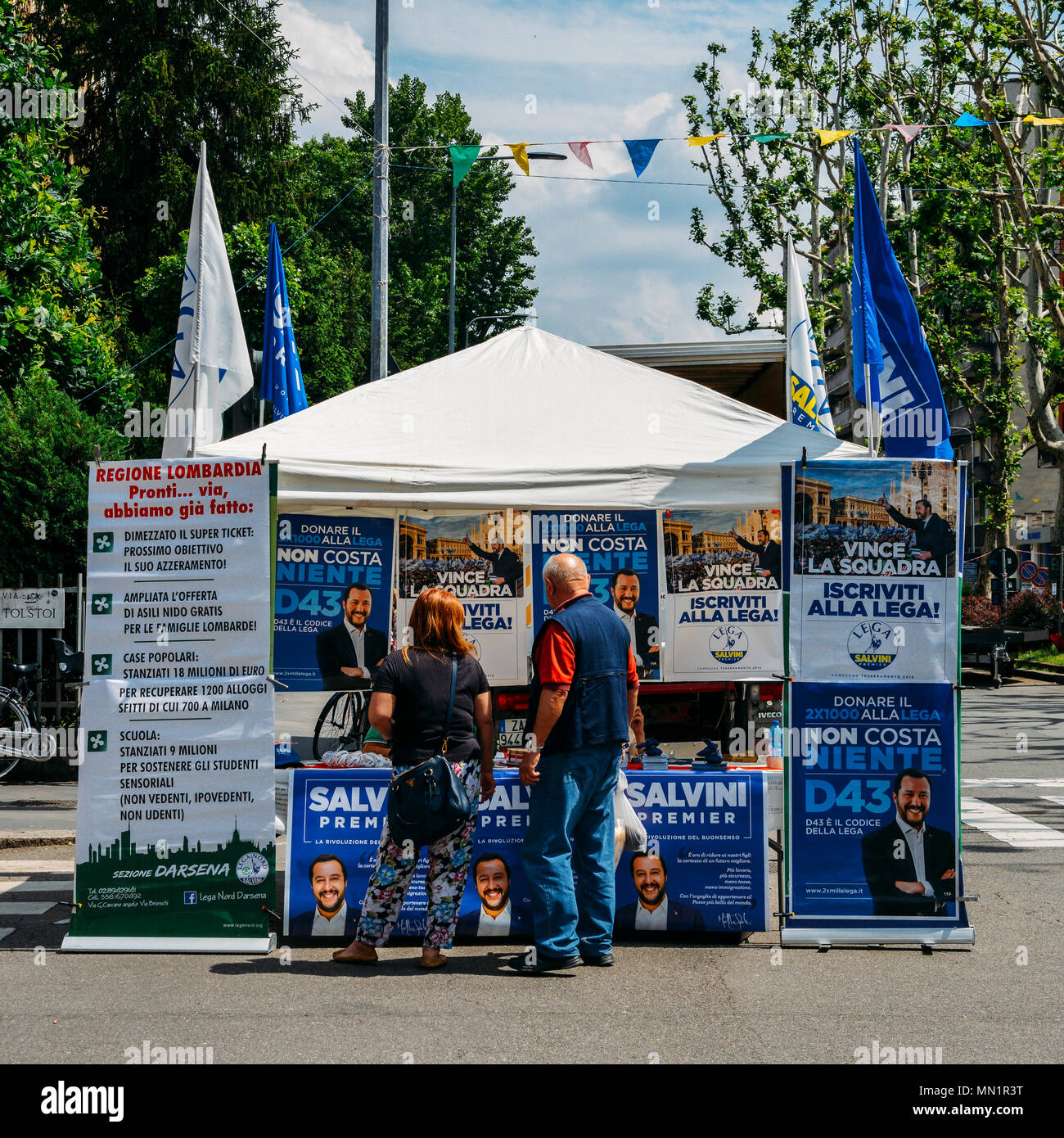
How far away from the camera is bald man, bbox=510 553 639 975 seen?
6.07 metres

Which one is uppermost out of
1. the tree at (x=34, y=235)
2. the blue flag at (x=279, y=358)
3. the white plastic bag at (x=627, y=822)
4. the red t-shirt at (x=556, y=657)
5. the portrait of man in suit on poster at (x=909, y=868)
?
the tree at (x=34, y=235)

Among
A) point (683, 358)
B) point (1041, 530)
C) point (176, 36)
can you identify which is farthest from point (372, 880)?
point (1041, 530)

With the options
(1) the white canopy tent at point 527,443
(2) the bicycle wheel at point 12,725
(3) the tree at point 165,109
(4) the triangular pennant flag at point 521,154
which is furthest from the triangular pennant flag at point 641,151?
(3) the tree at point 165,109

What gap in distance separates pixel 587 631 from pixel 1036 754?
1013 centimetres

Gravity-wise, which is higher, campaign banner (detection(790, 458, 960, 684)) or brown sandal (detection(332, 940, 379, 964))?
campaign banner (detection(790, 458, 960, 684))

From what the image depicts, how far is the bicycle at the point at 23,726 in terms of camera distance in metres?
11.7

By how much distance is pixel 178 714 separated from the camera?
6602 mm

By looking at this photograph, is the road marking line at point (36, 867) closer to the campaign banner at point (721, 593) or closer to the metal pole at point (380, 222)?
the campaign banner at point (721, 593)

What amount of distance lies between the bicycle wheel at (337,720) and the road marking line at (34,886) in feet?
8.11

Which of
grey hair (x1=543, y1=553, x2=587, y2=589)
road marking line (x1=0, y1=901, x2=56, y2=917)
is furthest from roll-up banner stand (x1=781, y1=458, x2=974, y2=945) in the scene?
road marking line (x1=0, y1=901, x2=56, y2=917)

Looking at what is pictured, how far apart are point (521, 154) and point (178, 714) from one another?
9306 mm

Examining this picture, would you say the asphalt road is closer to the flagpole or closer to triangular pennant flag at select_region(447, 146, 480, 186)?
the flagpole

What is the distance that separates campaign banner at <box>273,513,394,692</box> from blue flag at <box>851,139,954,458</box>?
315cm

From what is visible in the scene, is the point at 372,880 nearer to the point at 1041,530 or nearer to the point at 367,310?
the point at 367,310
